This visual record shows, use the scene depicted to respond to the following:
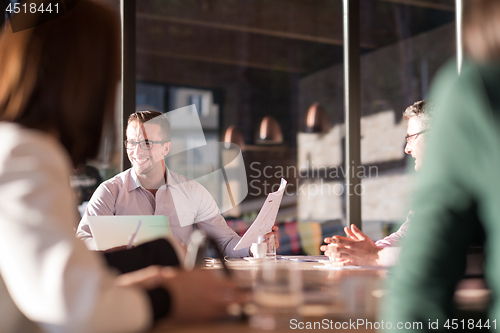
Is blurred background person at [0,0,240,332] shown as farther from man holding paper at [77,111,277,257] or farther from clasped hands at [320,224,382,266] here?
man holding paper at [77,111,277,257]

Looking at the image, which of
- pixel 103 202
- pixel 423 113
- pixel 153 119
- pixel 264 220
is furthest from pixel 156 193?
pixel 423 113

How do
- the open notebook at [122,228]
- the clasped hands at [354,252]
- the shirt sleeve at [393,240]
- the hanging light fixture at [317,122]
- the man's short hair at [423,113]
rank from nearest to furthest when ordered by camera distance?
the open notebook at [122,228] < the clasped hands at [354,252] < the shirt sleeve at [393,240] < the man's short hair at [423,113] < the hanging light fixture at [317,122]

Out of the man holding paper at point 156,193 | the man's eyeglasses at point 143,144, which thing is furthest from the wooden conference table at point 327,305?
the man's eyeglasses at point 143,144

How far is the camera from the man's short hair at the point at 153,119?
2.95m

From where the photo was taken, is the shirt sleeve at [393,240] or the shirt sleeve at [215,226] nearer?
Result: the shirt sleeve at [393,240]

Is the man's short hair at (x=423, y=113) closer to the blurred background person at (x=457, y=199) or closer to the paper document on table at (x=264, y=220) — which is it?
the paper document on table at (x=264, y=220)

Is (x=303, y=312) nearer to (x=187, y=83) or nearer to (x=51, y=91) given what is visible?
(x=51, y=91)

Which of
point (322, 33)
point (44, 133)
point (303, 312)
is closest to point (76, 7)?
point (44, 133)

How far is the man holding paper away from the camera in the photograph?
266 centimetres

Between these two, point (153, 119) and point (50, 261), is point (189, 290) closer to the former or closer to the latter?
point (50, 261)

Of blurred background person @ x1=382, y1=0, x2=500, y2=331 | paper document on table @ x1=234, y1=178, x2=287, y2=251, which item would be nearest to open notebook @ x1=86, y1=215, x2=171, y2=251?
paper document on table @ x1=234, y1=178, x2=287, y2=251

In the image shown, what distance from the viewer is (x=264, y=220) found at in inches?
86.4

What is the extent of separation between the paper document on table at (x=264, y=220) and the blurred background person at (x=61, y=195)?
116 cm

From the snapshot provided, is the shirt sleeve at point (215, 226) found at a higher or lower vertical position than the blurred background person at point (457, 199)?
lower
